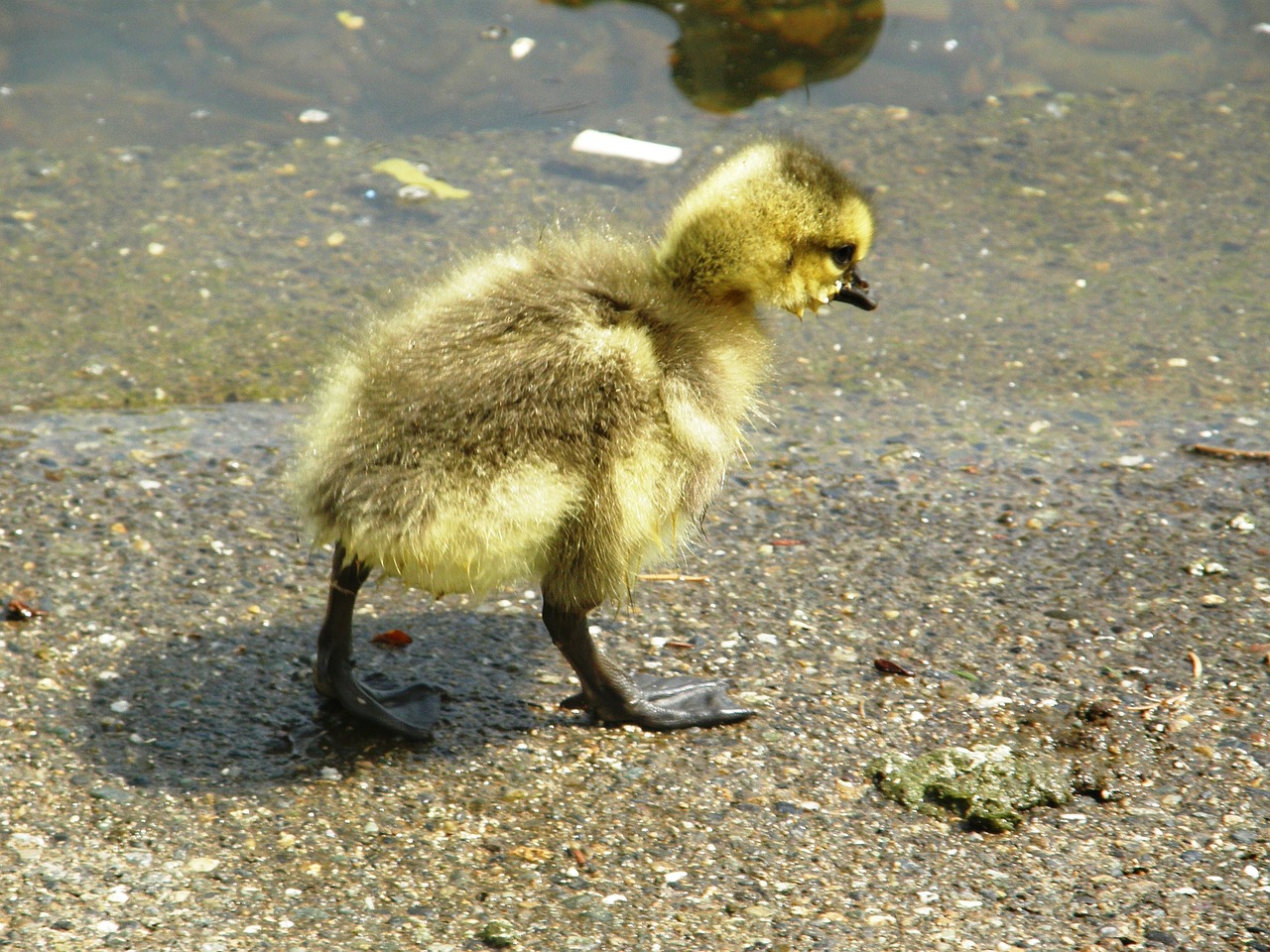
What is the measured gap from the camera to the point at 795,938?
2.34m

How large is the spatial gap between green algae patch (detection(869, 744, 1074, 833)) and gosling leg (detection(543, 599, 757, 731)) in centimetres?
40

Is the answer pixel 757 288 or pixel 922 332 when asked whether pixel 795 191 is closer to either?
pixel 757 288

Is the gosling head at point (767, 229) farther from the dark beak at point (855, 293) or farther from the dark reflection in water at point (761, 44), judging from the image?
the dark reflection in water at point (761, 44)

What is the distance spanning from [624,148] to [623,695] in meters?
3.86

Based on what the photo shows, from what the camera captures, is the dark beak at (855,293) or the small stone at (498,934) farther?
the dark beak at (855,293)

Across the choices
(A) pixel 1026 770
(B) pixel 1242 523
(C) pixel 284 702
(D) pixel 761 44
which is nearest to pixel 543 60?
(D) pixel 761 44

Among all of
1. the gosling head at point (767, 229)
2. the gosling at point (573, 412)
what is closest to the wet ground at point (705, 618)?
the gosling at point (573, 412)

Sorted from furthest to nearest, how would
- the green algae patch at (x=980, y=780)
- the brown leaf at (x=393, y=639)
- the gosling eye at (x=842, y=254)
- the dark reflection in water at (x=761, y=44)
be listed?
the dark reflection in water at (x=761, y=44) → the brown leaf at (x=393, y=639) → the gosling eye at (x=842, y=254) → the green algae patch at (x=980, y=780)

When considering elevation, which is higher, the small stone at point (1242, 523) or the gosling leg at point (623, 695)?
the small stone at point (1242, 523)

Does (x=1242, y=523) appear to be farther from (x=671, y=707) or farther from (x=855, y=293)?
(x=671, y=707)

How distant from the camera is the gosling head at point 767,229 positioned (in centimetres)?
286

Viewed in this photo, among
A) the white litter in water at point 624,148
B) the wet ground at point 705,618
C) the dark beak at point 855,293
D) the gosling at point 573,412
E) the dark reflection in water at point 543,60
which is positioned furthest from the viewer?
the dark reflection in water at point 543,60

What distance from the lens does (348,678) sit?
2.99m

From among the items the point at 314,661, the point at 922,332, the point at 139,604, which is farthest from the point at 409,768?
the point at 922,332
